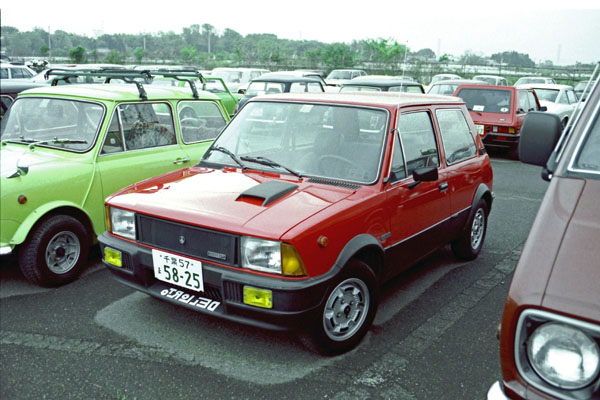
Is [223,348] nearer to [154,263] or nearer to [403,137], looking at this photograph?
[154,263]

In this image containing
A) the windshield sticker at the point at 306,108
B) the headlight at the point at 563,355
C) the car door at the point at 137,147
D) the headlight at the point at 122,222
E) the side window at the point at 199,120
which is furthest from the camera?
the side window at the point at 199,120

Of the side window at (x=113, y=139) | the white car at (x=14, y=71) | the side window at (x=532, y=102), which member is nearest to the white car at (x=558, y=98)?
the side window at (x=532, y=102)

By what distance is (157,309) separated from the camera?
405 centimetres

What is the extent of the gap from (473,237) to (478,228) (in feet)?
0.43

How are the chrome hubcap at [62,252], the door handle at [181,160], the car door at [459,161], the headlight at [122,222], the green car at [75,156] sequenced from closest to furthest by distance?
the headlight at [122,222] → the green car at [75,156] → the chrome hubcap at [62,252] → the car door at [459,161] → the door handle at [181,160]

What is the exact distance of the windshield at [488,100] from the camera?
37.0 feet

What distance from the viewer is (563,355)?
1.72 m

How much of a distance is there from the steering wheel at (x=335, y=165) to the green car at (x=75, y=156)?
2129 mm

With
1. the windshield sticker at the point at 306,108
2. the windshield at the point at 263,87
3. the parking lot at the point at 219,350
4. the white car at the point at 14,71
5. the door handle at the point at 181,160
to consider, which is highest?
the white car at the point at 14,71

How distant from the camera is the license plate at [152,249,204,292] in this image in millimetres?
3162

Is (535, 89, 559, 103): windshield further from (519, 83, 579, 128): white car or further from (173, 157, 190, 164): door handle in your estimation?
(173, 157, 190, 164): door handle

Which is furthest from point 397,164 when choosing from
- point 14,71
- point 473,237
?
point 14,71

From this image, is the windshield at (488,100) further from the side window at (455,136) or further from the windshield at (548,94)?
the side window at (455,136)

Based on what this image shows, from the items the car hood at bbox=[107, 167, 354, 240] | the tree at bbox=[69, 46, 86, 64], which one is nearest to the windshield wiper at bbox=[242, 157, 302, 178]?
the car hood at bbox=[107, 167, 354, 240]
